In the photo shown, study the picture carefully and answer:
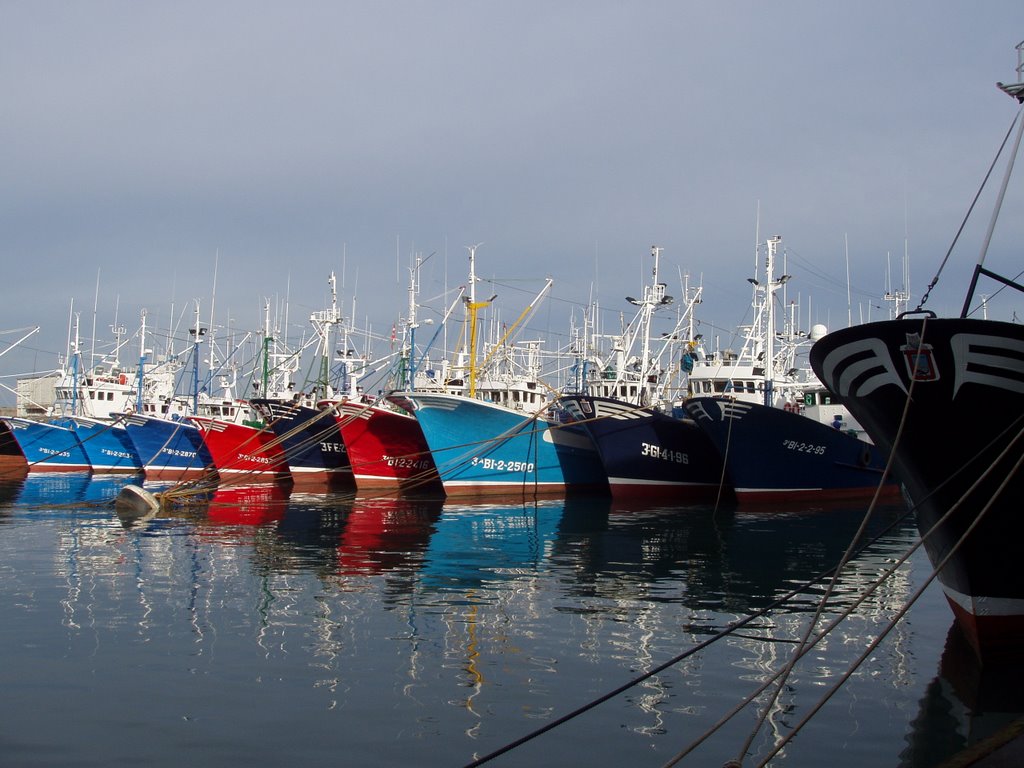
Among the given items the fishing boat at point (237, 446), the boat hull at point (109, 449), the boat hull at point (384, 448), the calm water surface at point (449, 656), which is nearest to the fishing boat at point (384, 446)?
the boat hull at point (384, 448)

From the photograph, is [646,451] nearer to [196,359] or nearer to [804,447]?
[804,447]

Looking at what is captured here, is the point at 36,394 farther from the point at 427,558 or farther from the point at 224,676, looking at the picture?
the point at 224,676

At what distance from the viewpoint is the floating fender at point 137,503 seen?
23414 mm

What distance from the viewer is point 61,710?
24.9 ft

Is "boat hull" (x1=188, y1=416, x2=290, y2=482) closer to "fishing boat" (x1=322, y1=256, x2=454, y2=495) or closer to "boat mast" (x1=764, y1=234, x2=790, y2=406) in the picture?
"fishing boat" (x1=322, y1=256, x2=454, y2=495)

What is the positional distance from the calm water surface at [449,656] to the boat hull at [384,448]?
41.9 ft

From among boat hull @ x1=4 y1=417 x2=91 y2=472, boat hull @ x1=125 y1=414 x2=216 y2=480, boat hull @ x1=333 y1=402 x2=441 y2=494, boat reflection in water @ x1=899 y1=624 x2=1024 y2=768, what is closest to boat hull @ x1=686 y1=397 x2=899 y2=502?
boat hull @ x1=333 y1=402 x2=441 y2=494

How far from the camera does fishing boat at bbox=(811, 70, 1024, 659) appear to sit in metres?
8.32

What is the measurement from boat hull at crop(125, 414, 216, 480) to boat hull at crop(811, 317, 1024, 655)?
109 ft

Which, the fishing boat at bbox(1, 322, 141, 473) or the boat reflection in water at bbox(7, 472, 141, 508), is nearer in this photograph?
the boat reflection in water at bbox(7, 472, 141, 508)

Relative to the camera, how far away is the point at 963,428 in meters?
8.63

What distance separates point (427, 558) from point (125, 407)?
1487 inches

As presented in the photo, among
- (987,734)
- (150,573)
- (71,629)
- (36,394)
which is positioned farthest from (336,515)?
(36,394)

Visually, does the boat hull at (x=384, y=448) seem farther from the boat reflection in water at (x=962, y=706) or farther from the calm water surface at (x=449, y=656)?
the boat reflection in water at (x=962, y=706)
